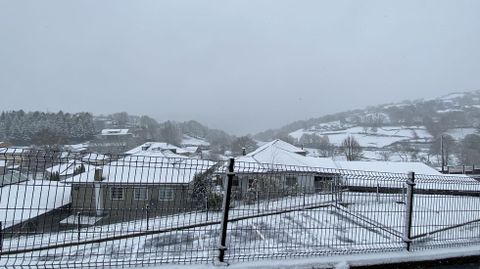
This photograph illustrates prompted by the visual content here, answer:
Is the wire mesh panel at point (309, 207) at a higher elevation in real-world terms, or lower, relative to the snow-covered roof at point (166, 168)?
lower

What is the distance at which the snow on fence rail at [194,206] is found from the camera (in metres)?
3.89

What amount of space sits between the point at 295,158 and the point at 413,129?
87.9 metres

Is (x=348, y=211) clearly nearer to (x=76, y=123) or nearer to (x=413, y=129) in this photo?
(x=76, y=123)

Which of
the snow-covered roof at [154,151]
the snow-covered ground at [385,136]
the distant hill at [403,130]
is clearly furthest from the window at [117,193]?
the snow-covered ground at [385,136]

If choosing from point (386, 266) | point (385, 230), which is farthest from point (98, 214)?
point (385, 230)

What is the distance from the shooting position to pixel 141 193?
4.69 m

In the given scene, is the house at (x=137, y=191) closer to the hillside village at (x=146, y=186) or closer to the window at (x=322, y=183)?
the hillside village at (x=146, y=186)

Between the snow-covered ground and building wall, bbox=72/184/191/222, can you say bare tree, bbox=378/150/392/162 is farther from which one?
building wall, bbox=72/184/191/222

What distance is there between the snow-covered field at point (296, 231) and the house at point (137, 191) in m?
0.19

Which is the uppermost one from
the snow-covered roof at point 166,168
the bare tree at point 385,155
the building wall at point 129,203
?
the bare tree at point 385,155

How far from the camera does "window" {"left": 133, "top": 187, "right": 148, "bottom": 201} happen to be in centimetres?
445

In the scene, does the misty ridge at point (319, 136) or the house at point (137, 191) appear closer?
the house at point (137, 191)

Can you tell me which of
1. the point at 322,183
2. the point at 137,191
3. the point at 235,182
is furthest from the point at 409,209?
the point at 137,191

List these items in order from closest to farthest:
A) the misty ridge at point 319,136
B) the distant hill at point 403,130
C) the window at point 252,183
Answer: the window at point 252,183 → the misty ridge at point 319,136 → the distant hill at point 403,130
